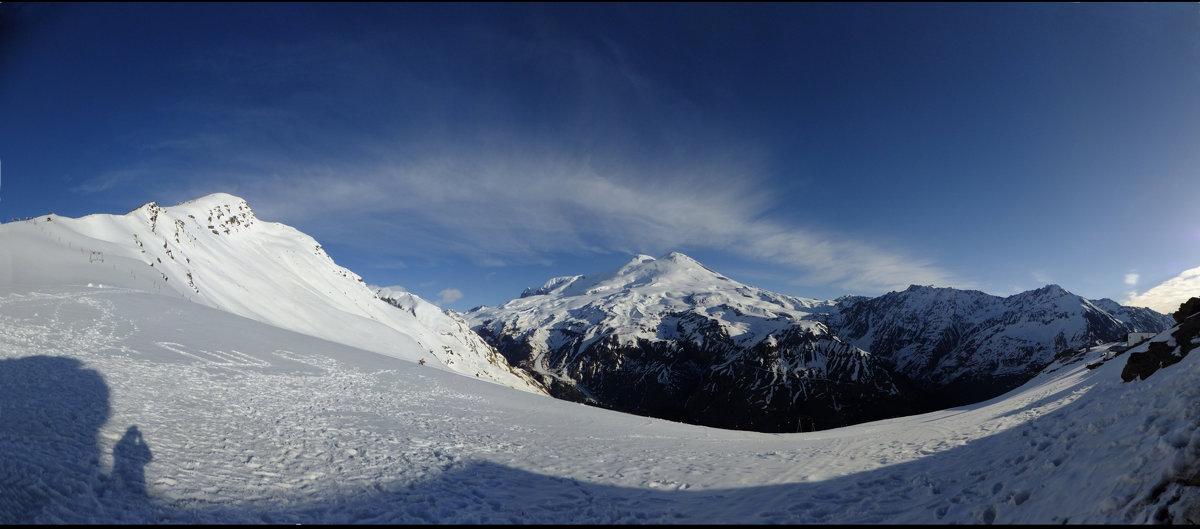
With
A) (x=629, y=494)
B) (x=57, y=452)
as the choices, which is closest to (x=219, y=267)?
(x=57, y=452)

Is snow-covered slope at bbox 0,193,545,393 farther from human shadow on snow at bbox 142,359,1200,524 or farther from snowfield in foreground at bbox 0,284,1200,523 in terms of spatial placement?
human shadow on snow at bbox 142,359,1200,524

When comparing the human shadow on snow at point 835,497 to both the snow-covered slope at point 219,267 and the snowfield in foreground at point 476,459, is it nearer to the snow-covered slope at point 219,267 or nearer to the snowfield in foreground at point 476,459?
the snowfield in foreground at point 476,459

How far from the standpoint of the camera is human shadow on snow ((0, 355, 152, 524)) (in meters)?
8.68

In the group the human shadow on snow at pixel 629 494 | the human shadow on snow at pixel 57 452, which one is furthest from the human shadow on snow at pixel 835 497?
the human shadow on snow at pixel 57 452

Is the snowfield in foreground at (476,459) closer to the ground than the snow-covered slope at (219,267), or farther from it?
closer to the ground

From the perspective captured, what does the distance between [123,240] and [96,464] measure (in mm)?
63277

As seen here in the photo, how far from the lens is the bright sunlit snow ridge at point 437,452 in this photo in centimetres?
870

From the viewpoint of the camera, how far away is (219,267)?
223 feet

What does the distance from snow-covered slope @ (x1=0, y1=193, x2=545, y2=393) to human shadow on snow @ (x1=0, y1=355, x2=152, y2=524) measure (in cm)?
1914

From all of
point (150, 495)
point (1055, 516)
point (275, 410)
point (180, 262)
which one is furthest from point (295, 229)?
point (1055, 516)

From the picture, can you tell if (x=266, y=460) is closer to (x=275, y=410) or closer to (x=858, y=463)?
(x=275, y=410)

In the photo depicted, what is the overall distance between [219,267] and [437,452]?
76.2m

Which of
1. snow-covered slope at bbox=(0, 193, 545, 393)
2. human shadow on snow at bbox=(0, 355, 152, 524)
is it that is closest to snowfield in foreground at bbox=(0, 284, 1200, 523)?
human shadow on snow at bbox=(0, 355, 152, 524)

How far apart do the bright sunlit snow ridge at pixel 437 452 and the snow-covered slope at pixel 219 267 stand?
948cm
